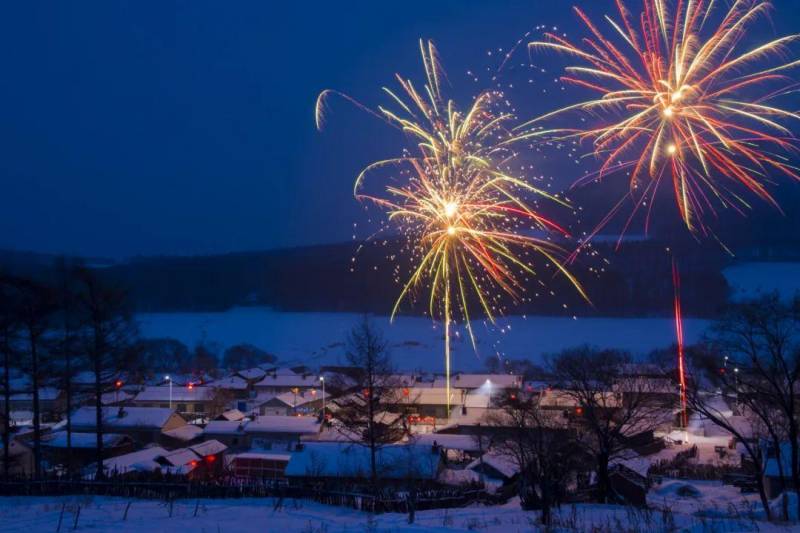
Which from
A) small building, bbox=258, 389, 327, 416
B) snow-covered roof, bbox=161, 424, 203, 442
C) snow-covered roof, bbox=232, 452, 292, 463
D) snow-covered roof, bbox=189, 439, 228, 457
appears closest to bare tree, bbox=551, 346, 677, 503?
snow-covered roof, bbox=232, 452, 292, 463

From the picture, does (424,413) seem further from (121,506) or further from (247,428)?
(121,506)

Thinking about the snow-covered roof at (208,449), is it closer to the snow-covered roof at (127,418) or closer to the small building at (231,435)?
the small building at (231,435)

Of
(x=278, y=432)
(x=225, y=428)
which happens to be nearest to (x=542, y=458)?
(x=278, y=432)

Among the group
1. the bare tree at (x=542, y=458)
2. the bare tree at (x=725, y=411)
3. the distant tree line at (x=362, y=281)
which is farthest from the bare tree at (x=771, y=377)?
the distant tree line at (x=362, y=281)

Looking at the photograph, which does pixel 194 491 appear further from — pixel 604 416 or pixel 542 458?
pixel 604 416

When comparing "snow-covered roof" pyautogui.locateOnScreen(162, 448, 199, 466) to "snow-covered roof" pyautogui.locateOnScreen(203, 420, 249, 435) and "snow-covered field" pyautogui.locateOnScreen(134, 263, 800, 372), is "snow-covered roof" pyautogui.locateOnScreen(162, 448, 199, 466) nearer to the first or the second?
"snow-covered roof" pyautogui.locateOnScreen(203, 420, 249, 435)

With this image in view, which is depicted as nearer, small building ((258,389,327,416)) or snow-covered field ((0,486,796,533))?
snow-covered field ((0,486,796,533))

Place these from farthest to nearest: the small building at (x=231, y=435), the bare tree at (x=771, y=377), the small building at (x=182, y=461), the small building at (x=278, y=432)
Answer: the small building at (x=231, y=435)
the small building at (x=278, y=432)
the small building at (x=182, y=461)
the bare tree at (x=771, y=377)
